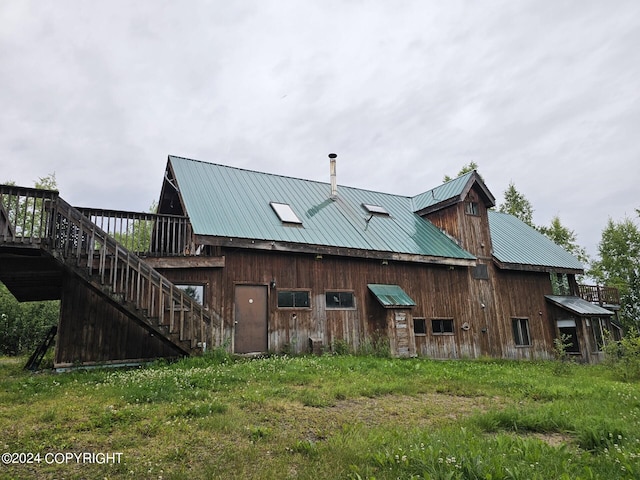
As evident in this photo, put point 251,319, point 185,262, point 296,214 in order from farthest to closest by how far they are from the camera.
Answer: point 296,214, point 251,319, point 185,262

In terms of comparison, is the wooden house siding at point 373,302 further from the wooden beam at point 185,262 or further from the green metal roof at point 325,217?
the green metal roof at point 325,217

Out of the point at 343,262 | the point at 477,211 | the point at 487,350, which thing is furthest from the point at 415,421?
the point at 477,211

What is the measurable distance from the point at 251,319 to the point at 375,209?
365 inches

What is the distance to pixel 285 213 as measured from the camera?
1655 centimetres

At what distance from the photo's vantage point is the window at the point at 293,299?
14.6 meters

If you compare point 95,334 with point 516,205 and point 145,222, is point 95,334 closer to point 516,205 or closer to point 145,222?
point 145,222

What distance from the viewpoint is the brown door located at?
1363 centimetres

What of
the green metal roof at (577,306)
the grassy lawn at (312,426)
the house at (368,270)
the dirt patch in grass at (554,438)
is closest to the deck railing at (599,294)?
the house at (368,270)

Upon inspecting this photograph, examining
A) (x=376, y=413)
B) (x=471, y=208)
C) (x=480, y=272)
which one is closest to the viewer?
(x=376, y=413)

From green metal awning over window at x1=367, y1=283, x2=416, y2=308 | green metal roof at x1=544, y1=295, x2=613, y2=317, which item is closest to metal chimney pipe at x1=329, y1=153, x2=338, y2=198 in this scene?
green metal awning over window at x1=367, y1=283, x2=416, y2=308

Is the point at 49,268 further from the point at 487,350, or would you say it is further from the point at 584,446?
the point at 487,350

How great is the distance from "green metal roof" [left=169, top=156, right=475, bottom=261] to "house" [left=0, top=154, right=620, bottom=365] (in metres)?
0.08

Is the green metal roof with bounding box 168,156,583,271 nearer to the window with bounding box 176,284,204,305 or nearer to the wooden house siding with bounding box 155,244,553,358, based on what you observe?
the wooden house siding with bounding box 155,244,553,358

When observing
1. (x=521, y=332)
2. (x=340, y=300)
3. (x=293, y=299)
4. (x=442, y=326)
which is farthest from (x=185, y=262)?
(x=521, y=332)
